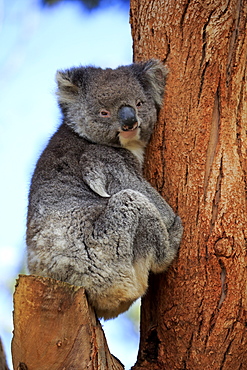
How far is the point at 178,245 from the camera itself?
163 inches

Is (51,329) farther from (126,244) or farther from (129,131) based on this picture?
(129,131)

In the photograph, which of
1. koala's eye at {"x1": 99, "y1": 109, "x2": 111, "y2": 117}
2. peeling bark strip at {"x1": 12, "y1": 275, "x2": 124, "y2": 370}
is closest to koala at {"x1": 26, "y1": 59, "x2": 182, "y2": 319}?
koala's eye at {"x1": 99, "y1": 109, "x2": 111, "y2": 117}

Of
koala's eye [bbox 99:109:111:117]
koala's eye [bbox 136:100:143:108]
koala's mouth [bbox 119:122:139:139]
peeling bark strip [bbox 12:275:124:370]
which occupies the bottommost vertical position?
peeling bark strip [bbox 12:275:124:370]

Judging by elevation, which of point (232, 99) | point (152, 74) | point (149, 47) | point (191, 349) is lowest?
point (191, 349)

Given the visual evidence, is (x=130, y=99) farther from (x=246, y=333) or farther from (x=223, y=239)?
(x=246, y=333)

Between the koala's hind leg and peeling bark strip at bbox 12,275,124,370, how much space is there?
405 mm

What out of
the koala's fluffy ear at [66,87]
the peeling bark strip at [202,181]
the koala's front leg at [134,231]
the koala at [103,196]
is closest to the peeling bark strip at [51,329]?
the koala at [103,196]

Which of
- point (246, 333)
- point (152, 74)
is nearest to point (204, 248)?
point (246, 333)

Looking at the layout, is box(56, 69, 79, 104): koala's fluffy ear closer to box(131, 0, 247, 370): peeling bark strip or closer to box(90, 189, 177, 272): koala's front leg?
box(131, 0, 247, 370): peeling bark strip

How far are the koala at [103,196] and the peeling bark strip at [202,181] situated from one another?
7.1 inches

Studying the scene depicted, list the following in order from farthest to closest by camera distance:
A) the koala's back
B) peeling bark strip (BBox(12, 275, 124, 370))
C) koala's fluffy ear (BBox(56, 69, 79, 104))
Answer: koala's fluffy ear (BBox(56, 69, 79, 104)) → the koala's back → peeling bark strip (BBox(12, 275, 124, 370))

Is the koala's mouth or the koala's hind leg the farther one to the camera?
the koala's mouth

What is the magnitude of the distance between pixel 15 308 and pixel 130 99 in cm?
211

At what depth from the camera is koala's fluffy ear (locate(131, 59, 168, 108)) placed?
4598 millimetres
